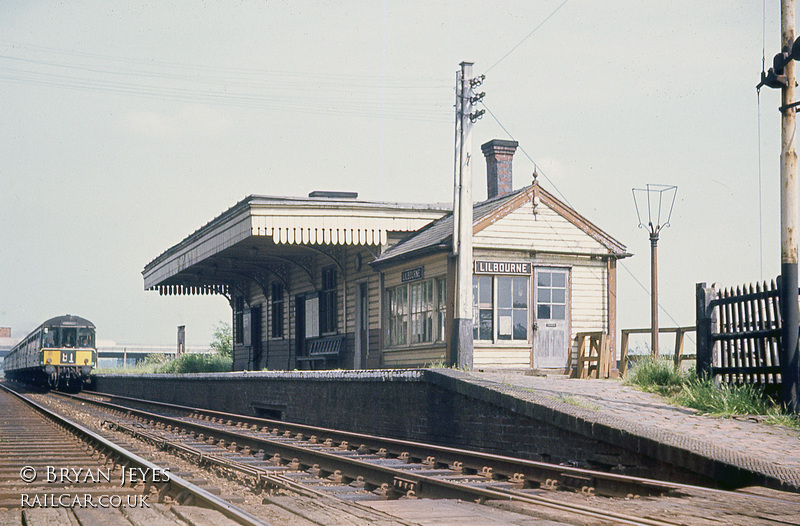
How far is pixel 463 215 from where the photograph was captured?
15664 mm

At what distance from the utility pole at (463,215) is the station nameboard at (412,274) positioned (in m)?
3.26

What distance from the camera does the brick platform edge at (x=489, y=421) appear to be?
7176 mm

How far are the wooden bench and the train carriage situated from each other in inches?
604

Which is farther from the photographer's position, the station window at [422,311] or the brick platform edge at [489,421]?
the station window at [422,311]

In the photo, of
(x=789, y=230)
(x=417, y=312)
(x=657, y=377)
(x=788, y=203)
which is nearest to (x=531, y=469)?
(x=789, y=230)

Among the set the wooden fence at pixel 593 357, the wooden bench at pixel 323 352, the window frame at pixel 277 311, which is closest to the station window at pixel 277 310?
the window frame at pixel 277 311

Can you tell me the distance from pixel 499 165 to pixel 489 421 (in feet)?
41.6

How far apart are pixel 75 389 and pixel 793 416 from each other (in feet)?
117

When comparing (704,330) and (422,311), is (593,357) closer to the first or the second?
(422,311)

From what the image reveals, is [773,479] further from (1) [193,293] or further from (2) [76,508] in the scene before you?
(1) [193,293]

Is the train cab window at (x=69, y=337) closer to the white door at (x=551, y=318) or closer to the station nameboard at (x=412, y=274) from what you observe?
the station nameboard at (x=412, y=274)

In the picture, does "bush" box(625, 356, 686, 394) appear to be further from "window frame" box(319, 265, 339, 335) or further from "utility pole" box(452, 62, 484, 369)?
"window frame" box(319, 265, 339, 335)

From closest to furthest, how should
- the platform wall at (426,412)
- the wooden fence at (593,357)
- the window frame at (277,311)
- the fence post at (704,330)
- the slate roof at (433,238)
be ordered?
the platform wall at (426,412)
the fence post at (704,330)
the wooden fence at (593,357)
the slate roof at (433,238)
the window frame at (277,311)

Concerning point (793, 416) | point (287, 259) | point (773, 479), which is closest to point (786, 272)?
point (793, 416)
